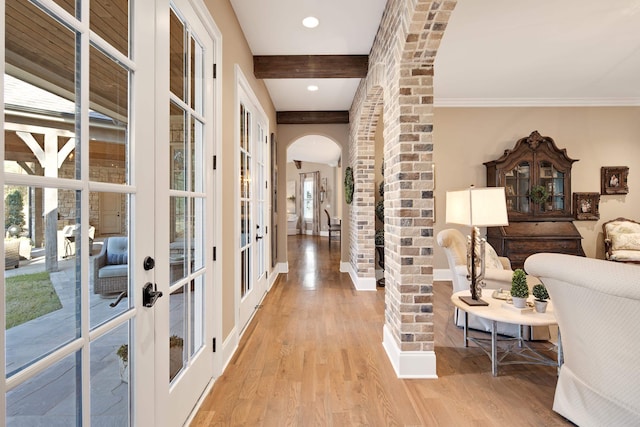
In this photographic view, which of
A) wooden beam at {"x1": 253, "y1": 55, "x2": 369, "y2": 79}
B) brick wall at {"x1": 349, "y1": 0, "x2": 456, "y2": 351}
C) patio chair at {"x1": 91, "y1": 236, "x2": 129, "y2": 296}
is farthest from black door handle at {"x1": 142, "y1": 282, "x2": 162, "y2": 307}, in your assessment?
wooden beam at {"x1": 253, "y1": 55, "x2": 369, "y2": 79}

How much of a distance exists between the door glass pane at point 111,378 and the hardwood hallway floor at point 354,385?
27.8 inches

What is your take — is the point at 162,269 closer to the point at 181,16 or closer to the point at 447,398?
the point at 181,16

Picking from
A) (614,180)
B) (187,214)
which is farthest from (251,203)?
(614,180)

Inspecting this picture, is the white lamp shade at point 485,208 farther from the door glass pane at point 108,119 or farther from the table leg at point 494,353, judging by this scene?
the door glass pane at point 108,119

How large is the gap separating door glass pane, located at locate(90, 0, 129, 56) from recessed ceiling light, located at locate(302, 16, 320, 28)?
190 centimetres

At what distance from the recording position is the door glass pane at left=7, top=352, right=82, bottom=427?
842 mm

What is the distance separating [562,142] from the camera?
5.17 m

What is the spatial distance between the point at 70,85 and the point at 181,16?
1038 millimetres

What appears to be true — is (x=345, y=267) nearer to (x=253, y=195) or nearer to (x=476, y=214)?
(x=253, y=195)

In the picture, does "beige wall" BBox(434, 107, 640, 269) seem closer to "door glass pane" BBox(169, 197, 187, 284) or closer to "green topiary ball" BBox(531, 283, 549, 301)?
"green topiary ball" BBox(531, 283, 549, 301)

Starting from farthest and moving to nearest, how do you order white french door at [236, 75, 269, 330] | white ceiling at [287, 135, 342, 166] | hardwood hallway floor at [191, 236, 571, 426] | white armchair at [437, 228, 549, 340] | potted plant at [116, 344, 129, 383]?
white ceiling at [287, 135, 342, 166], white french door at [236, 75, 269, 330], white armchair at [437, 228, 549, 340], hardwood hallway floor at [191, 236, 571, 426], potted plant at [116, 344, 129, 383]

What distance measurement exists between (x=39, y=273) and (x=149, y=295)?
0.52m

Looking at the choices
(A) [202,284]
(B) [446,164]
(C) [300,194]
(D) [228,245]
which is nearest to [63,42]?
(A) [202,284]

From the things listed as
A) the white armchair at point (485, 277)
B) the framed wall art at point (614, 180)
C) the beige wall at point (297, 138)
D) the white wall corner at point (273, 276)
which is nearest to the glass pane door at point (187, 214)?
the white armchair at point (485, 277)
